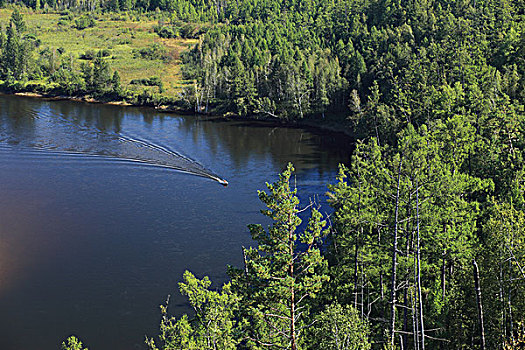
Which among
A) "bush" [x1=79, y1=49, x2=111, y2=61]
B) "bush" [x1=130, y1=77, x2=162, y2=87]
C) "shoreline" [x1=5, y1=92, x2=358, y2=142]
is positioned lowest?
"shoreline" [x1=5, y1=92, x2=358, y2=142]

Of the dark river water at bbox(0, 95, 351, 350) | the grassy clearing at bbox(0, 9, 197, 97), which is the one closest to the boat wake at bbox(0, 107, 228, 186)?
the dark river water at bbox(0, 95, 351, 350)

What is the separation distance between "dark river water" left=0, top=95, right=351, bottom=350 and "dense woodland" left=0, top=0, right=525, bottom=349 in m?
5.78

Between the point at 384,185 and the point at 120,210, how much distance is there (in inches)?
1583

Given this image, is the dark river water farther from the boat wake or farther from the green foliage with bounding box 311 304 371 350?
the green foliage with bounding box 311 304 371 350

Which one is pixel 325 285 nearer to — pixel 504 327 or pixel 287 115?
pixel 504 327

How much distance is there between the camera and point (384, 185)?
3247cm

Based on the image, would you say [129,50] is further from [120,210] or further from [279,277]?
[279,277]

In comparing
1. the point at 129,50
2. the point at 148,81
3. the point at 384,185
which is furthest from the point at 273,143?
the point at 129,50

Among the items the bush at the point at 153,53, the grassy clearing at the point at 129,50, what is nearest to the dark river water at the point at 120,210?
the grassy clearing at the point at 129,50

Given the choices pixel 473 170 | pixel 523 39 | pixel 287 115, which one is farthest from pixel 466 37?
pixel 473 170

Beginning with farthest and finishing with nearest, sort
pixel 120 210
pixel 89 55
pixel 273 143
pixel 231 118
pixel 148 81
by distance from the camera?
pixel 89 55
pixel 148 81
pixel 231 118
pixel 273 143
pixel 120 210

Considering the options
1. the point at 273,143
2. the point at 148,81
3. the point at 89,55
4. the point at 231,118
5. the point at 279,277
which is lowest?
the point at 279,277

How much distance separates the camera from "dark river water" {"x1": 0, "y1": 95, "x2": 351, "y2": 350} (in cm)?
4334

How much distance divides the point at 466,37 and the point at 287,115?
39349 mm
